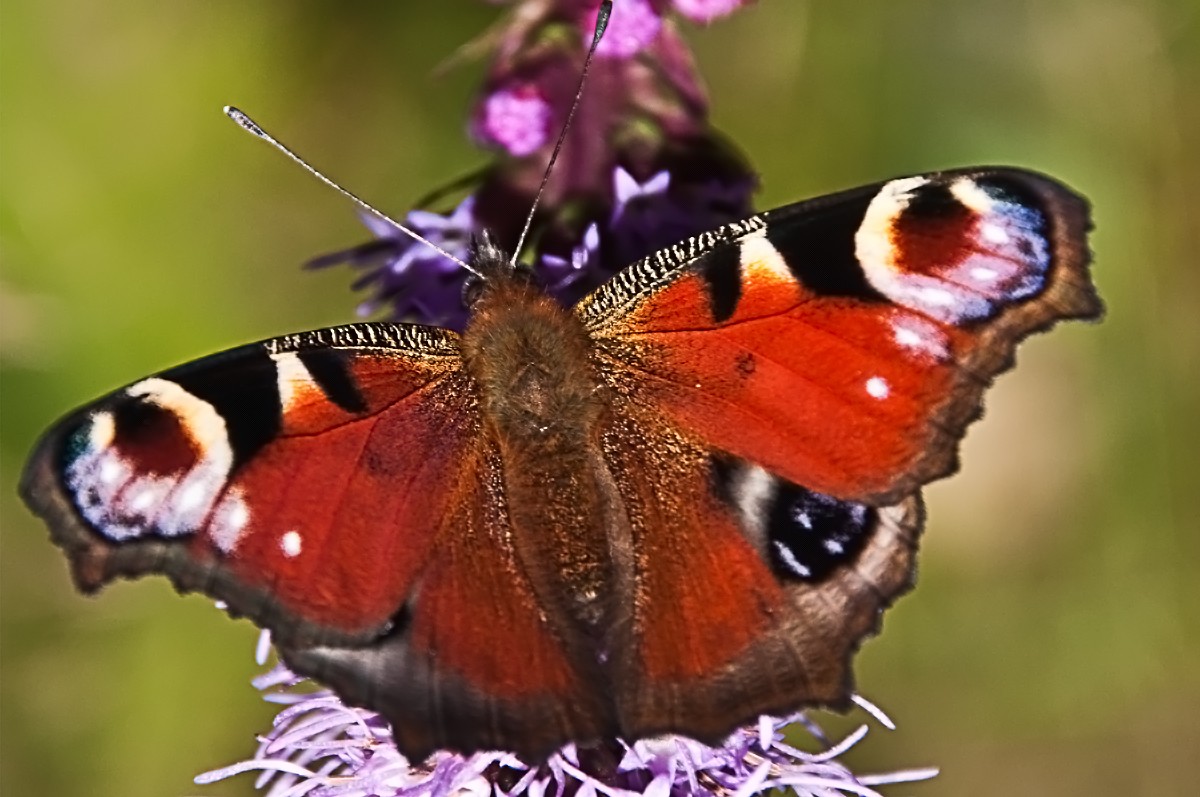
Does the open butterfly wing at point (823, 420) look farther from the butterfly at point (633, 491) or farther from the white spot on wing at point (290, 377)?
the white spot on wing at point (290, 377)

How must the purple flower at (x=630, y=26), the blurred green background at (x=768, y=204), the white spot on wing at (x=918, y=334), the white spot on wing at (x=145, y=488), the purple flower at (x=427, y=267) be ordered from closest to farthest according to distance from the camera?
the white spot on wing at (x=145, y=488), the white spot on wing at (x=918, y=334), the purple flower at (x=630, y=26), the purple flower at (x=427, y=267), the blurred green background at (x=768, y=204)

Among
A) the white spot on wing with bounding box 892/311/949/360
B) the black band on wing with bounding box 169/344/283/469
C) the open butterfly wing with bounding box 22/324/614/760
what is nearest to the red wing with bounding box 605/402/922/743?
the open butterfly wing with bounding box 22/324/614/760

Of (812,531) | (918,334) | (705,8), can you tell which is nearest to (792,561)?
A: (812,531)

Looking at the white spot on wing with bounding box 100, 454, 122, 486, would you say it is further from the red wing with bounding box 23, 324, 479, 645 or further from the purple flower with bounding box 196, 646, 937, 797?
the purple flower with bounding box 196, 646, 937, 797

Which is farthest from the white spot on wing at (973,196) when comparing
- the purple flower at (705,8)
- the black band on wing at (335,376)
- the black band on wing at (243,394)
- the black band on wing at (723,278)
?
the black band on wing at (243,394)

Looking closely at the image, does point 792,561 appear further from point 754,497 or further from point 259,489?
point 259,489

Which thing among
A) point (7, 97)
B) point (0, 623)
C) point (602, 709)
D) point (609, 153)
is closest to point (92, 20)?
point (7, 97)
